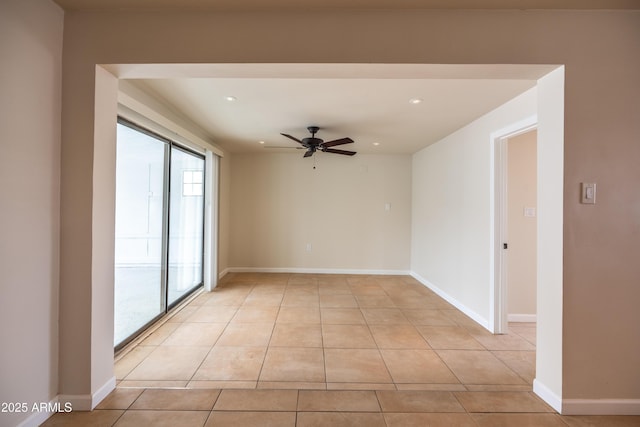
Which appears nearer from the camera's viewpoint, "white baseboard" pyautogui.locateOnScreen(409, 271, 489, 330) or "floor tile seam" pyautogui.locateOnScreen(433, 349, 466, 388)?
"floor tile seam" pyautogui.locateOnScreen(433, 349, 466, 388)

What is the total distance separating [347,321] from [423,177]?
3031mm

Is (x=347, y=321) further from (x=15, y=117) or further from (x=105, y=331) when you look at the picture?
(x=15, y=117)

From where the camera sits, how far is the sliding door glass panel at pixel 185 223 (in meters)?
3.60

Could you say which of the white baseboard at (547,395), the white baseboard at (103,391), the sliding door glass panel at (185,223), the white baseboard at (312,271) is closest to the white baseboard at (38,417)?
the white baseboard at (103,391)

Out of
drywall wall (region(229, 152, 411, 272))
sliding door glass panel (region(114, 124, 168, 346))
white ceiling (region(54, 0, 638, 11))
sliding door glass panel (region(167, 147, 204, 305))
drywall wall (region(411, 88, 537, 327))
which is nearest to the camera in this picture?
white ceiling (region(54, 0, 638, 11))

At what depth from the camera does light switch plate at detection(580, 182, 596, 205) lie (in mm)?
1801

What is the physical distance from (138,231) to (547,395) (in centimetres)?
365

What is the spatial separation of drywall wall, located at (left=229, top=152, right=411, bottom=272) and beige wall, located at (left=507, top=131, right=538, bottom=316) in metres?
2.36

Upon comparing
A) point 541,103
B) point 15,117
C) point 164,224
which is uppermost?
point 541,103

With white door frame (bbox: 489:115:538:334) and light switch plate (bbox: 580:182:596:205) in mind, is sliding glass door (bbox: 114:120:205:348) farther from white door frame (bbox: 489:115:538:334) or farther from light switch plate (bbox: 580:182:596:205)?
white door frame (bbox: 489:115:538:334)

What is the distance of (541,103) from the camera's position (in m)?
1.98

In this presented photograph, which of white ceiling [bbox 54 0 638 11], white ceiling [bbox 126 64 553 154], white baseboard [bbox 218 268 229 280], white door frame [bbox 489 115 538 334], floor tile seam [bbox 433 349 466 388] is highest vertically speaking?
white ceiling [bbox 54 0 638 11]

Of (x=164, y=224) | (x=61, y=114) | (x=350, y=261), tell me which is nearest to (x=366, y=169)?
(x=350, y=261)

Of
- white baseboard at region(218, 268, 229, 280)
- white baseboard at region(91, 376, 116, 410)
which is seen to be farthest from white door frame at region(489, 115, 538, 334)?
white baseboard at region(218, 268, 229, 280)
